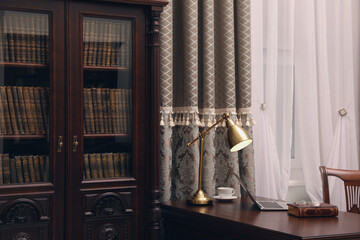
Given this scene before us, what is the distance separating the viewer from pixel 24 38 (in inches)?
89.9

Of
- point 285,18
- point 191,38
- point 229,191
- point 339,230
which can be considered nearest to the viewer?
point 339,230

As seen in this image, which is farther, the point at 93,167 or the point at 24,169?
the point at 93,167

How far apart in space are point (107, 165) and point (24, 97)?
1.70 feet

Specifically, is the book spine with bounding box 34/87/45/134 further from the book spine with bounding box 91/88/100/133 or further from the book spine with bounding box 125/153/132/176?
the book spine with bounding box 125/153/132/176

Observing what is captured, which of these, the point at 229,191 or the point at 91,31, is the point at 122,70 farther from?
the point at 229,191

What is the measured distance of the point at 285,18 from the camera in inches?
129

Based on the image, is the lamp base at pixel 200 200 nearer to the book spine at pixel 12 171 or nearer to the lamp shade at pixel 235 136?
the lamp shade at pixel 235 136

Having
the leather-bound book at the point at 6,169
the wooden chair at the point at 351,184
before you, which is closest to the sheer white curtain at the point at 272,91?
the wooden chair at the point at 351,184

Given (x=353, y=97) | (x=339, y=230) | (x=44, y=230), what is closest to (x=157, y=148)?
(x=44, y=230)

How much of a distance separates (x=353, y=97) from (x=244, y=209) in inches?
62.3

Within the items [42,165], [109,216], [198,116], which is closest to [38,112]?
[42,165]

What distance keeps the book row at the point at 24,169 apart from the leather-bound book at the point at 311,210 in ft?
3.75

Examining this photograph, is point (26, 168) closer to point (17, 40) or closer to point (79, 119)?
point (79, 119)

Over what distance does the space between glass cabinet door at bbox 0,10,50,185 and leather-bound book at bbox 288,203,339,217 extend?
45.0 inches
